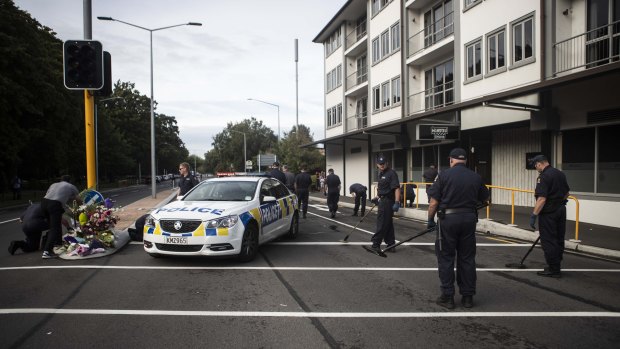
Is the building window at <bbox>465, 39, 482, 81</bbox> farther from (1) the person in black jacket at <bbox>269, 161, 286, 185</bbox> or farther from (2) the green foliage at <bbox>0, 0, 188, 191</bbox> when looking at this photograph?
(2) the green foliage at <bbox>0, 0, 188, 191</bbox>

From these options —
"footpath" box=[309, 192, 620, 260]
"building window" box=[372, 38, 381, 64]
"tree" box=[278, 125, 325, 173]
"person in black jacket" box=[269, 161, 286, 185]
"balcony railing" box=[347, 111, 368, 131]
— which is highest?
"building window" box=[372, 38, 381, 64]

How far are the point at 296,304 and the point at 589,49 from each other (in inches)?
481

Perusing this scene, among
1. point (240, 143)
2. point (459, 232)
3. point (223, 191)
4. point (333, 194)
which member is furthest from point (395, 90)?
point (240, 143)

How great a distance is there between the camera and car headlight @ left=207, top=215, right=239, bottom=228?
690cm

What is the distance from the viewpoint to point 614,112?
454 inches

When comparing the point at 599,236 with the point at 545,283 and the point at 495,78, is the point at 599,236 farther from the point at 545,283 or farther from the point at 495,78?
the point at 495,78

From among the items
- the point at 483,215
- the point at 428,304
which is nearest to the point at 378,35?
the point at 483,215

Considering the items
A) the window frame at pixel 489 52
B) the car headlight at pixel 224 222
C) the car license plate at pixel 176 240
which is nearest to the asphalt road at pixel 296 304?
the car license plate at pixel 176 240

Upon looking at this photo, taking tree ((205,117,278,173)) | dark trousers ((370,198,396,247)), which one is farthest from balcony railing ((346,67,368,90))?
tree ((205,117,278,173))

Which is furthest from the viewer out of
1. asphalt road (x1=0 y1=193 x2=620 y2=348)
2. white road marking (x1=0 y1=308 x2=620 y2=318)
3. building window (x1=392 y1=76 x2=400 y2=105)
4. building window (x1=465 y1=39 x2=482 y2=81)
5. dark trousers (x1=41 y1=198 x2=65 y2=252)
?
building window (x1=392 y1=76 x2=400 y2=105)

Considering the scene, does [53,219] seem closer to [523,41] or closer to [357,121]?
[523,41]

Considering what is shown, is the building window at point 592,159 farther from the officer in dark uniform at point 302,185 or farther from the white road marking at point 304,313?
the white road marking at point 304,313

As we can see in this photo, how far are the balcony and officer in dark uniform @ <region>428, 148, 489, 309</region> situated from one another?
24.3m

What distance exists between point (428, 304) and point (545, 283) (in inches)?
86.4
